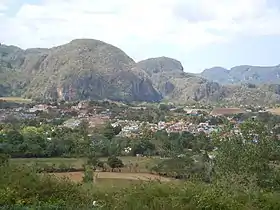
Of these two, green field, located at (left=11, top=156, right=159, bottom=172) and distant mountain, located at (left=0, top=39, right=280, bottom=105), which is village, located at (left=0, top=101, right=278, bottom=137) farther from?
distant mountain, located at (left=0, top=39, right=280, bottom=105)

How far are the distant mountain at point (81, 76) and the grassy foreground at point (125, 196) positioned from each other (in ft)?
391

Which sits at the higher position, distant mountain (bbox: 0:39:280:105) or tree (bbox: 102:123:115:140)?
distant mountain (bbox: 0:39:280:105)

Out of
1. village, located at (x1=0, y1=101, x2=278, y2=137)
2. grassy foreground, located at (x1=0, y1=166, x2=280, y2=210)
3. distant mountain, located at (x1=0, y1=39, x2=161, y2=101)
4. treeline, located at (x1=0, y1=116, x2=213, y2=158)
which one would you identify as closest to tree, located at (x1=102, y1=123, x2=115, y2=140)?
treeline, located at (x1=0, y1=116, x2=213, y2=158)

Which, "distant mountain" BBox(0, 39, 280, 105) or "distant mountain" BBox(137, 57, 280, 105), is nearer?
"distant mountain" BBox(0, 39, 280, 105)

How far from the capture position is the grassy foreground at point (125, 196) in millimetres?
12586

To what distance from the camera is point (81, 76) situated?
484ft

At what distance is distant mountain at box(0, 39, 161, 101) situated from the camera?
468 ft

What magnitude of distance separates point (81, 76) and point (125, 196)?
136 m

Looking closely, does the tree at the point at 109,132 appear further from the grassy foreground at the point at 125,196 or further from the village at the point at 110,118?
the grassy foreground at the point at 125,196

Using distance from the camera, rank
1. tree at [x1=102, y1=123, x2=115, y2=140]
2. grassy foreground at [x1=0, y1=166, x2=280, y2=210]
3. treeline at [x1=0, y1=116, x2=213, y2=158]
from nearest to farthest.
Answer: grassy foreground at [x1=0, y1=166, x2=280, y2=210]
treeline at [x1=0, y1=116, x2=213, y2=158]
tree at [x1=102, y1=123, x2=115, y2=140]

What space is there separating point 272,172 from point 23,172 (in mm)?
14699

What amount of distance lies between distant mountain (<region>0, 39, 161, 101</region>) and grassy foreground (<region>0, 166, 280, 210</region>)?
391ft

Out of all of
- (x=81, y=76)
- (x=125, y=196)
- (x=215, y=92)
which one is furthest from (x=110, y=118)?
(x=215, y=92)

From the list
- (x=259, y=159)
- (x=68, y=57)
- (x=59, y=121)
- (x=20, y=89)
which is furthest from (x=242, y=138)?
(x=68, y=57)
